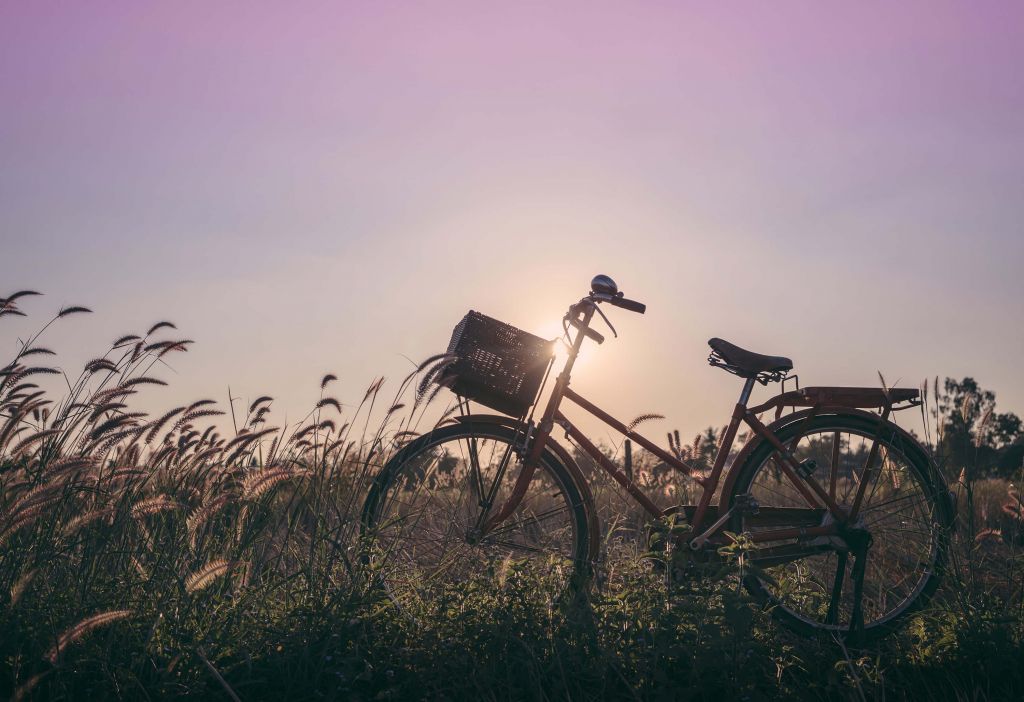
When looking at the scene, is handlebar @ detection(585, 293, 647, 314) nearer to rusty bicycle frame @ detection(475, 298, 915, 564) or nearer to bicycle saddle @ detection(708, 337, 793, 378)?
rusty bicycle frame @ detection(475, 298, 915, 564)

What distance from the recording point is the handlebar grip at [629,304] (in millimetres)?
4371

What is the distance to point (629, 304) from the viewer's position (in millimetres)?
4395

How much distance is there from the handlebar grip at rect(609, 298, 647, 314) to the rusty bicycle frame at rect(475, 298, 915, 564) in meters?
0.11

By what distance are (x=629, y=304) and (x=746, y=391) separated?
2.40ft

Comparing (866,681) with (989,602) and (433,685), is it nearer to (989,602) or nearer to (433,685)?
(989,602)

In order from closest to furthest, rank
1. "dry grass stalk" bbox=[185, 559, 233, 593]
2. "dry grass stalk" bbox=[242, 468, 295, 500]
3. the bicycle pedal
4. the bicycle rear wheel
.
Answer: "dry grass stalk" bbox=[185, 559, 233, 593]
"dry grass stalk" bbox=[242, 468, 295, 500]
the bicycle rear wheel
the bicycle pedal

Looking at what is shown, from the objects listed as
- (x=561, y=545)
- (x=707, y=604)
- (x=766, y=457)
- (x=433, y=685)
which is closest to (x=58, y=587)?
(x=433, y=685)

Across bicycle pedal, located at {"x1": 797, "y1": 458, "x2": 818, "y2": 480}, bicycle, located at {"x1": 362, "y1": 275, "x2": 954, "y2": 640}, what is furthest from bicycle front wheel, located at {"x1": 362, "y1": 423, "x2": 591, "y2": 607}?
bicycle pedal, located at {"x1": 797, "y1": 458, "x2": 818, "y2": 480}

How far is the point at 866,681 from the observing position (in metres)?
3.33

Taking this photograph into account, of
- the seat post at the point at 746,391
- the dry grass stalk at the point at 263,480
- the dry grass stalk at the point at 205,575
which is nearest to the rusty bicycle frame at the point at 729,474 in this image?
the seat post at the point at 746,391

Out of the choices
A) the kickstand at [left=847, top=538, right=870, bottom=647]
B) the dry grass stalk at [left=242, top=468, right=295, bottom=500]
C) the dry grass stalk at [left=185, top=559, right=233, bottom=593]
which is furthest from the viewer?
the kickstand at [left=847, top=538, right=870, bottom=647]

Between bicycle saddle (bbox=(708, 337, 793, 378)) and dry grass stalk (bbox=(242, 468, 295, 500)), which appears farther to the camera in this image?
bicycle saddle (bbox=(708, 337, 793, 378))

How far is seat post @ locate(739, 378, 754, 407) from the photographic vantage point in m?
4.43

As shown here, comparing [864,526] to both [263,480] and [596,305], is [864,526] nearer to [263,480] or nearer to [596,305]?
[596,305]
